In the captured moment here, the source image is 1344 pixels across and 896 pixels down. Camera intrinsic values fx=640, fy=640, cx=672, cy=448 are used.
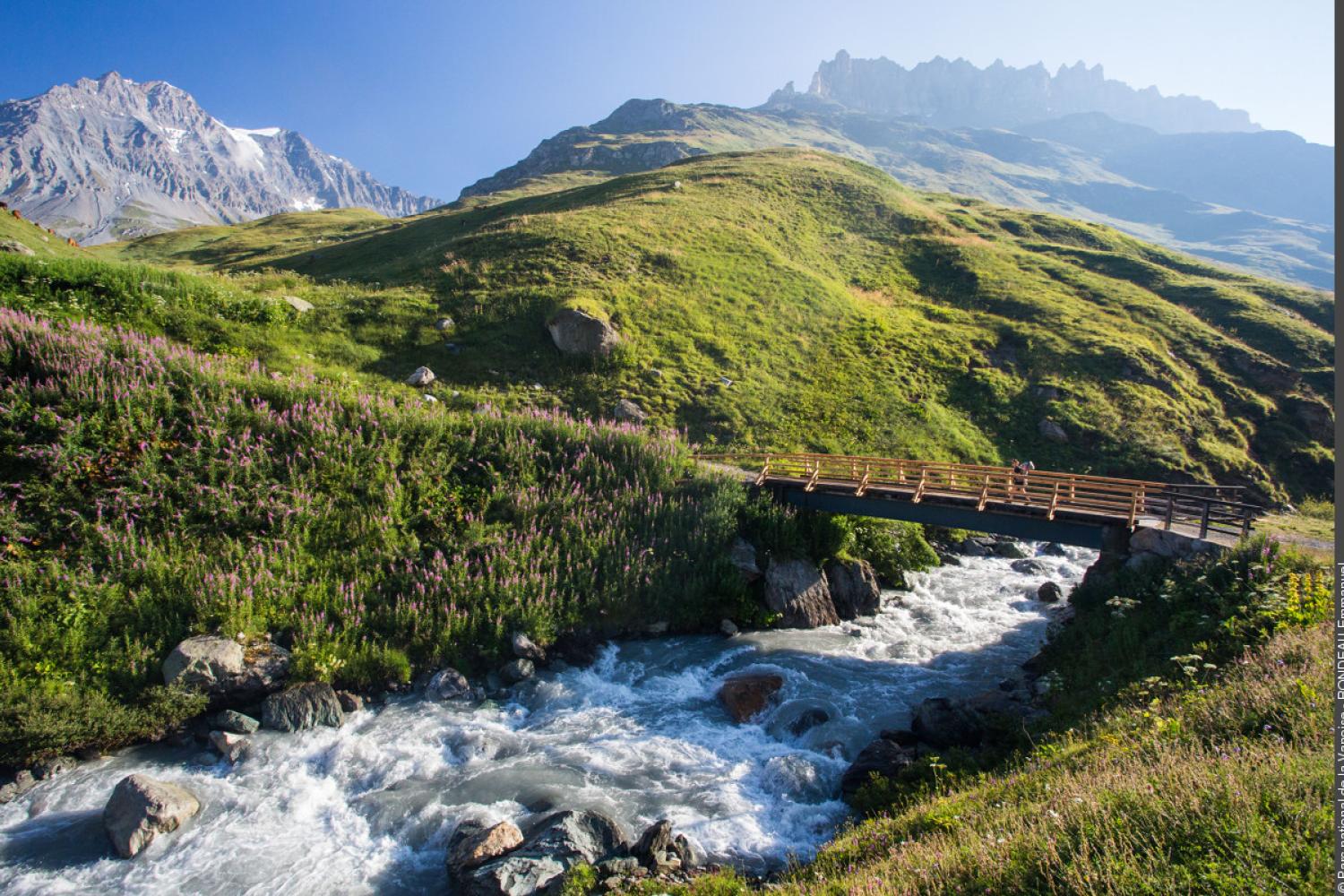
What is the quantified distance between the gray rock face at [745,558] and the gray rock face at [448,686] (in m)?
8.33

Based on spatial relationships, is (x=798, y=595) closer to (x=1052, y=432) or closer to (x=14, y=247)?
(x=1052, y=432)

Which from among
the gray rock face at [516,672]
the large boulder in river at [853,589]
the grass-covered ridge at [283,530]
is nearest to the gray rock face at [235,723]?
the grass-covered ridge at [283,530]

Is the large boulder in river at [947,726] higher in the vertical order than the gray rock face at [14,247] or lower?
lower

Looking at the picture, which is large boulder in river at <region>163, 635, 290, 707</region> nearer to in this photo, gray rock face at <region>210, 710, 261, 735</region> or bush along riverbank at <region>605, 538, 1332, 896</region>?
gray rock face at <region>210, 710, 261, 735</region>

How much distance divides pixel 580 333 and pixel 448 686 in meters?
22.2

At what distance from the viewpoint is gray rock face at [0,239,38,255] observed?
2392 centimetres

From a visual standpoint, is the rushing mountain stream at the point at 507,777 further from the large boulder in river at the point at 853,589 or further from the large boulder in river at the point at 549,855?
the large boulder in river at the point at 853,589

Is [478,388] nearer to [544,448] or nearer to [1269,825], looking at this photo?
[544,448]

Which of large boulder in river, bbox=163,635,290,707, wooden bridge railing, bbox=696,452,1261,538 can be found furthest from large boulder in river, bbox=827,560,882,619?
large boulder in river, bbox=163,635,290,707

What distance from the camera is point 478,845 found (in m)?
9.41

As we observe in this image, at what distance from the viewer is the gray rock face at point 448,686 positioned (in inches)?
547

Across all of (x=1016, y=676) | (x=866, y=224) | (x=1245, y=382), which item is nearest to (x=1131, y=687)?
(x=1016, y=676)

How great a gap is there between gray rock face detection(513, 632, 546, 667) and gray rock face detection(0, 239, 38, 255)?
24.8 m

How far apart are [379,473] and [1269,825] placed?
17656 millimetres
